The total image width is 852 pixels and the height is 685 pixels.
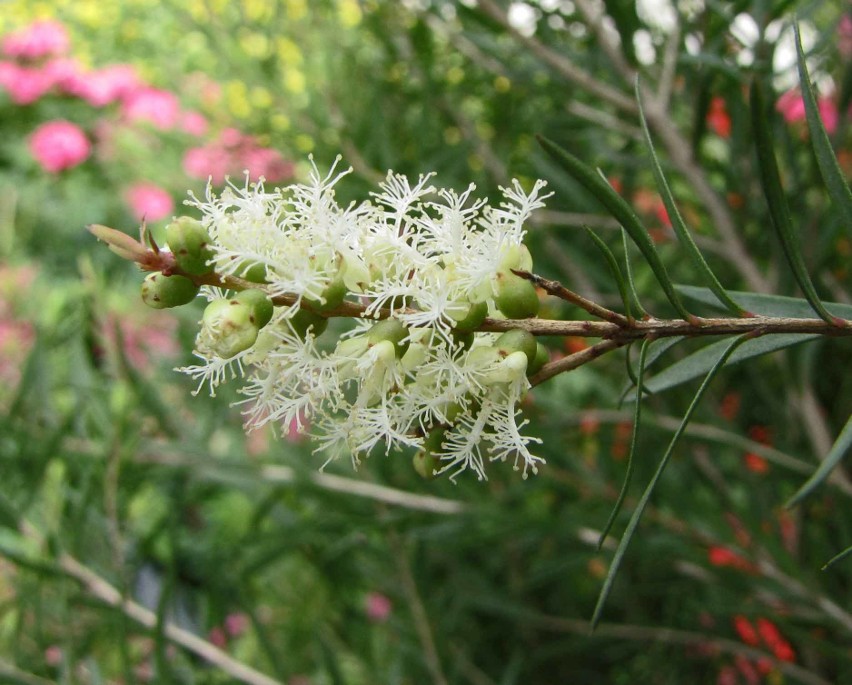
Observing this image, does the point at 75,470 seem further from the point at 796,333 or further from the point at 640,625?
the point at 796,333

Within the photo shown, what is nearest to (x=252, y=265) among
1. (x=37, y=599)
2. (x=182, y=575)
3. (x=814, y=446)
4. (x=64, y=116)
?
(x=37, y=599)

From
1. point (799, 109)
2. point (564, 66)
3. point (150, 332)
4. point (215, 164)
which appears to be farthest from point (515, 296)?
point (150, 332)

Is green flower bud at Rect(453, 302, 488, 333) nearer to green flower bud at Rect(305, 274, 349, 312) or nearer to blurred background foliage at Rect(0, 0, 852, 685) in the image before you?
green flower bud at Rect(305, 274, 349, 312)

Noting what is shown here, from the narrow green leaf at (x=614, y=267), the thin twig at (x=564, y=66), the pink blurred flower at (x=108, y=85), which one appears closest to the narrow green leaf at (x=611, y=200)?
the narrow green leaf at (x=614, y=267)

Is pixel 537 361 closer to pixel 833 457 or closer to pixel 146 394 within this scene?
pixel 833 457

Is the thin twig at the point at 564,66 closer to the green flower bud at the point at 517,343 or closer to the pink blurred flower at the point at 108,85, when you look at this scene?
the green flower bud at the point at 517,343

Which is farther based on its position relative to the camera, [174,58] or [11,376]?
[174,58]
